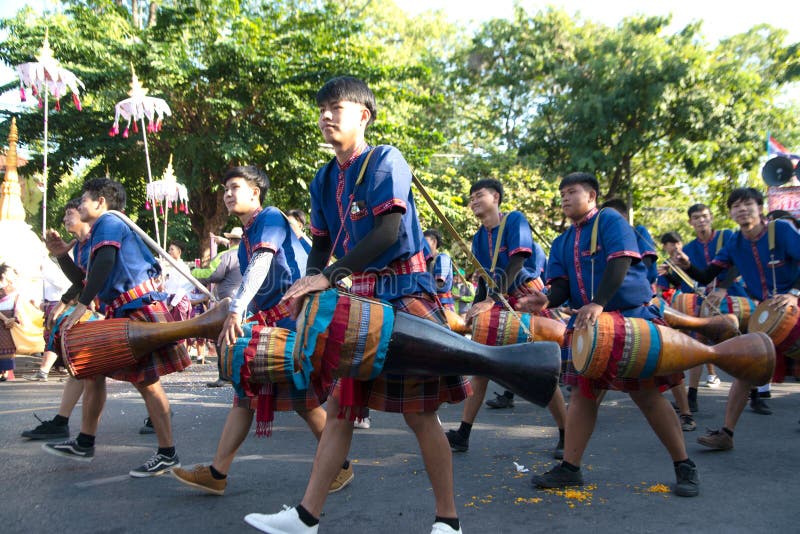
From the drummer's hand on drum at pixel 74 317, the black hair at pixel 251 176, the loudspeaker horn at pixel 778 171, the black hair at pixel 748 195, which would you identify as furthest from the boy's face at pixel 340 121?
the loudspeaker horn at pixel 778 171

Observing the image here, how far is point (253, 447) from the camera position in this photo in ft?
15.9

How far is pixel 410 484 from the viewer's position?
387 centimetres

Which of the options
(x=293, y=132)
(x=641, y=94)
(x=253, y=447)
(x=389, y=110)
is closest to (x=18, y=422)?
(x=253, y=447)

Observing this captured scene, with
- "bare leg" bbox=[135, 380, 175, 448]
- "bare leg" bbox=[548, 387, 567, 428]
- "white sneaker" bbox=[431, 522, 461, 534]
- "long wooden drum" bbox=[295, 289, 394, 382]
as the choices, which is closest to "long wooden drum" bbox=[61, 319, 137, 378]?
"bare leg" bbox=[135, 380, 175, 448]

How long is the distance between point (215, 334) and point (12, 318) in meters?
7.12

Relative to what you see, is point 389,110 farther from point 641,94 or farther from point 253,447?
point 253,447

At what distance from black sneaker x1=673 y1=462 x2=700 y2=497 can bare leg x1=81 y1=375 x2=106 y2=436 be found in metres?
3.43

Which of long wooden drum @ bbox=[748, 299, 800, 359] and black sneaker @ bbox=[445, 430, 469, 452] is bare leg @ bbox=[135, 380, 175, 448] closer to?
black sneaker @ bbox=[445, 430, 469, 452]

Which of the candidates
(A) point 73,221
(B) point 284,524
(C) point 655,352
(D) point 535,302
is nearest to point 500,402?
(D) point 535,302

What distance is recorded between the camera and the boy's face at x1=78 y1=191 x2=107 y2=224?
4453 mm

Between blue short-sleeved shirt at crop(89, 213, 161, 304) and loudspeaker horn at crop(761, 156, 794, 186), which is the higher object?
loudspeaker horn at crop(761, 156, 794, 186)

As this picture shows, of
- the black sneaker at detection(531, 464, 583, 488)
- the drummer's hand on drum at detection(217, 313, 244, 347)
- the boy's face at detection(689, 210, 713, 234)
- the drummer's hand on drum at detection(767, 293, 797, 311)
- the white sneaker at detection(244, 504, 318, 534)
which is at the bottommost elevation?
the white sneaker at detection(244, 504, 318, 534)

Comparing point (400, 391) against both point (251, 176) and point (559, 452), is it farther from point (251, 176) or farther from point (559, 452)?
point (559, 452)

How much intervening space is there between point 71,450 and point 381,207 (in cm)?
283
